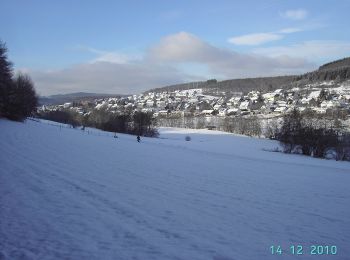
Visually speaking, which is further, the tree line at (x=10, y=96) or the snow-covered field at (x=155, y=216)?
the tree line at (x=10, y=96)

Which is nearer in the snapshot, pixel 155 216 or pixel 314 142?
pixel 155 216

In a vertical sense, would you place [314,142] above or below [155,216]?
below

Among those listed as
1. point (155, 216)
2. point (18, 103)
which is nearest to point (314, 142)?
point (18, 103)

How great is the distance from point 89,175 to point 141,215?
661cm

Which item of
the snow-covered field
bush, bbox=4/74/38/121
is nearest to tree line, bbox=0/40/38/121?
bush, bbox=4/74/38/121

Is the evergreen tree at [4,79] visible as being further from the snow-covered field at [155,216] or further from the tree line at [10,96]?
the snow-covered field at [155,216]

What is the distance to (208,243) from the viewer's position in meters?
8.25

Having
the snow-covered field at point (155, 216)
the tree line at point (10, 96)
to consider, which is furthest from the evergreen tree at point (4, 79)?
the snow-covered field at point (155, 216)

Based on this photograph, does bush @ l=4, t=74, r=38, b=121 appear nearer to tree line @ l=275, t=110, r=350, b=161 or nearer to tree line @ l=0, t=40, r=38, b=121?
tree line @ l=0, t=40, r=38, b=121

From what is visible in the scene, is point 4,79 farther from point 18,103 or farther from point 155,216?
point 155,216

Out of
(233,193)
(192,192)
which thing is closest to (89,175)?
(192,192)

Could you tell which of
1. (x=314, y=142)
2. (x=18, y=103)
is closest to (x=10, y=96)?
(x=18, y=103)

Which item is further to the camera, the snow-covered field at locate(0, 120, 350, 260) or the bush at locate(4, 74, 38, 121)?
the bush at locate(4, 74, 38, 121)

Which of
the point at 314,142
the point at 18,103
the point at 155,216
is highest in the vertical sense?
the point at 18,103
